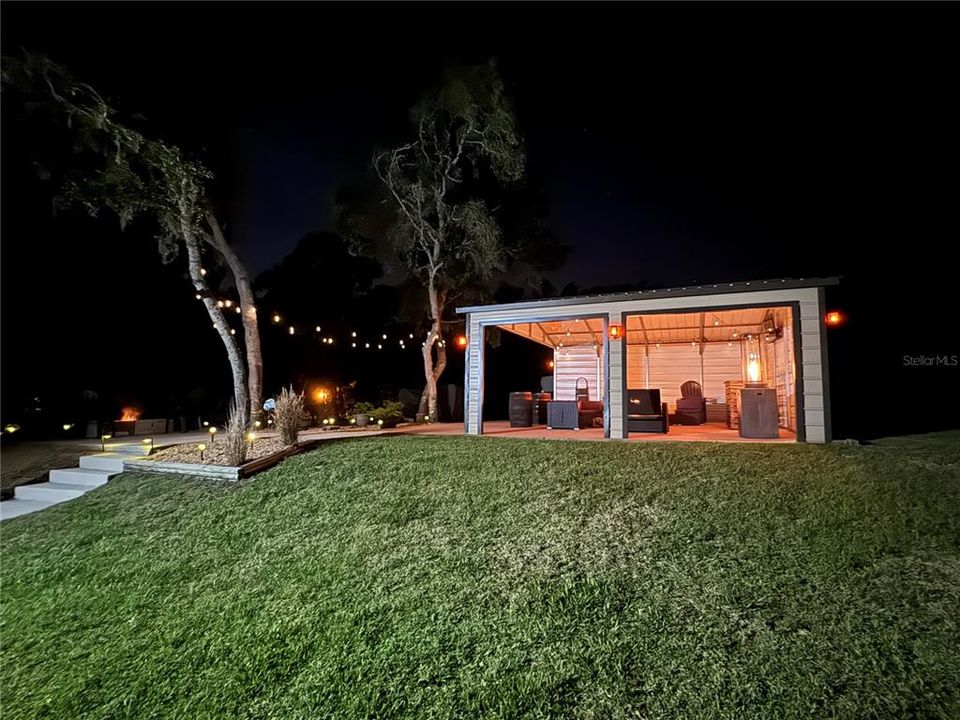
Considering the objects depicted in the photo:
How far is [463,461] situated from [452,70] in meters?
9.96

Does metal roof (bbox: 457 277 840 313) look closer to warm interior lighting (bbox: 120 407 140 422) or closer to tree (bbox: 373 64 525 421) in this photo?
tree (bbox: 373 64 525 421)

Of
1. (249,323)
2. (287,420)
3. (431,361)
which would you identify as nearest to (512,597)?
(287,420)

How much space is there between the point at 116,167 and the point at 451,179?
24.2ft

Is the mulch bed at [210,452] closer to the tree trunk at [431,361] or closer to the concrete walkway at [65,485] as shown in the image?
the concrete walkway at [65,485]

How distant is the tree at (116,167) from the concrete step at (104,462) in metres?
2.33

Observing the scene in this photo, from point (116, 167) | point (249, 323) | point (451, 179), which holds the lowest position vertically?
point (249, 323)

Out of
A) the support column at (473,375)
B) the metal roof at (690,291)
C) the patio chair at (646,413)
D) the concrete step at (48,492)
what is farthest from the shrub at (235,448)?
the patio chair at (646,413)

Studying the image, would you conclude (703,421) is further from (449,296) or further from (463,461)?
(449,296)

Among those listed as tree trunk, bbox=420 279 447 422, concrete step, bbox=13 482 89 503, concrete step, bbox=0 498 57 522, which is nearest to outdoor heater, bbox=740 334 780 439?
tree trunk, bbox=420 279 447 422

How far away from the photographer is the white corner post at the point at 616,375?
784 centimetres

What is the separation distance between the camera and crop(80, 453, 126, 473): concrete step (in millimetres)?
6875

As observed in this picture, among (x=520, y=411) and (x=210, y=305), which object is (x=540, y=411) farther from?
(x=210, y=305)

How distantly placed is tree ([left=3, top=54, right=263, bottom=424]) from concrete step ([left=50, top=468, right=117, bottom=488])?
2.73 meters

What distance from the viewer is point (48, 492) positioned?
622cm
